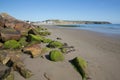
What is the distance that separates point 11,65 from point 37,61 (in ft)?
3.84

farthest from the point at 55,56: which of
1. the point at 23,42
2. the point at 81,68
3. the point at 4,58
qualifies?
the point at 23,42

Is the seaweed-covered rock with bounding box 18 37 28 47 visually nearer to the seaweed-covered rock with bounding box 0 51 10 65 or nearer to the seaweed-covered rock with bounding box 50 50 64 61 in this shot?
the seaweed-covered rock with bounding box 0 51 10 65

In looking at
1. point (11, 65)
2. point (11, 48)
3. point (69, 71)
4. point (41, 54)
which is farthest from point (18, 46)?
point (69, 71)

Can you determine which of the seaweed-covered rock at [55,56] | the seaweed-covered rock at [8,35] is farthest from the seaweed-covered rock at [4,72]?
the seaweed-covered rock at [8,35]

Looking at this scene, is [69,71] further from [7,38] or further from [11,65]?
[7,38]

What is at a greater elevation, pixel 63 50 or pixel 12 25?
pixel 12 25

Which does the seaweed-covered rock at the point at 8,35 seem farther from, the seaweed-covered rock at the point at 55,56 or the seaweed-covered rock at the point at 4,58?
the seaweed-covered rock at the point at 55,56

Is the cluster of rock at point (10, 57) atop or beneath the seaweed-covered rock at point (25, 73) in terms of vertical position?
atop

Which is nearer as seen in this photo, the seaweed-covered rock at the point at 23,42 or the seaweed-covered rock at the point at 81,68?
the seaweed-covered rock at the point at 81,68

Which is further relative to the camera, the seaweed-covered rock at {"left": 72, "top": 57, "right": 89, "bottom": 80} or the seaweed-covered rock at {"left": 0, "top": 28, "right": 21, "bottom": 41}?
the seaweed-covered rock at {"left": 0, "top": 28, "right": 21, "bottom": 41}

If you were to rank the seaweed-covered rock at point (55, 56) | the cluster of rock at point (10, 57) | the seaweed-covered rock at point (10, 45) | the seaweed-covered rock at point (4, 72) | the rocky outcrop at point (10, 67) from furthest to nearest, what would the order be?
the seaweed-covered rock at point (10, 45) → the seaweed-covered rock at point (55, 56) → the cluster of rock at point (10, 57) → the rocky outcrop at point (10, 67) → the seaweed-covered rock at point (4, 72)

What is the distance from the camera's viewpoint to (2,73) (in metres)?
4.57

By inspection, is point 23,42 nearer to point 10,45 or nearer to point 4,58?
point 10,45

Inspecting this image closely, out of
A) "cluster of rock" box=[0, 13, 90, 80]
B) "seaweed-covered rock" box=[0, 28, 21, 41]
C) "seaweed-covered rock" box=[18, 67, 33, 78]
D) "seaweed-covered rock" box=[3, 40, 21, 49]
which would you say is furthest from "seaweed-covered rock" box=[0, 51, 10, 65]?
"seaweed-covered rock" box=[0, 28, 21, 41]
